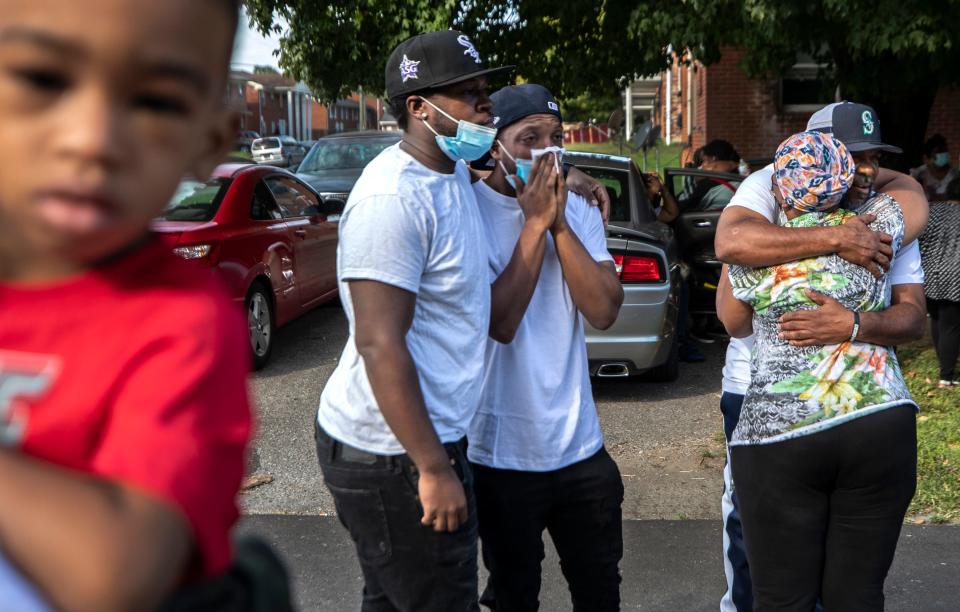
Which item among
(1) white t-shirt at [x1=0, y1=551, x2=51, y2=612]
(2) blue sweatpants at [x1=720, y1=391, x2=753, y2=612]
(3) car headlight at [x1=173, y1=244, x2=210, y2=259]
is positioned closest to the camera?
(1) white t-shirt at [x1=0, y1=551, x2=51, y2=612]

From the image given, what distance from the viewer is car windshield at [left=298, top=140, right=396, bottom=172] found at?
15.0 m

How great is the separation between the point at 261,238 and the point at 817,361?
653 cm

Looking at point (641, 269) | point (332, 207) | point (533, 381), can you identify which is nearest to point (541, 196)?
point (533, 381)

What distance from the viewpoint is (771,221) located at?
121 inches

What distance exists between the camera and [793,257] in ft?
9.30

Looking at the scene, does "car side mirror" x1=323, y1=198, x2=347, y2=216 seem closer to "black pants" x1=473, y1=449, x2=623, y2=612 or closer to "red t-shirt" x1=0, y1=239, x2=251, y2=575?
"black pants" x1=473, y1=449, x2=623, y2=612

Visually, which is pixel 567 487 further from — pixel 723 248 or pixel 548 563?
pixel 548 563

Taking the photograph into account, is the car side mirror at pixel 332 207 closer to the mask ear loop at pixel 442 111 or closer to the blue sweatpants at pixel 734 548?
the blue sweatpants at pixel 734 548

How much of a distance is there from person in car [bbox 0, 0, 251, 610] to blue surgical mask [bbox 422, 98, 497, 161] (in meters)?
1.71

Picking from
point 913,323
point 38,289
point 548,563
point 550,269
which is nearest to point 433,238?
point 550,269

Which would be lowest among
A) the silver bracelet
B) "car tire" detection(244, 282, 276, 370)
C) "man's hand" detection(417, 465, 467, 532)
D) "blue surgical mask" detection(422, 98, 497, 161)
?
"car tire" detection(244, 282, 276, 370)

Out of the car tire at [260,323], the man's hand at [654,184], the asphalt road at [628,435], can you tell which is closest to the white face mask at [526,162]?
the asphalt road at [628,435]

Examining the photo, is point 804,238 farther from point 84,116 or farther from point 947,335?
point 947,335

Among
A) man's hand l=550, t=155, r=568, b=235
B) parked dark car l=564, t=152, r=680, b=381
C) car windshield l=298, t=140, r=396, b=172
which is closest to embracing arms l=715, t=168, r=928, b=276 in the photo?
man's hand l=550, t=155, r=568, b=235
